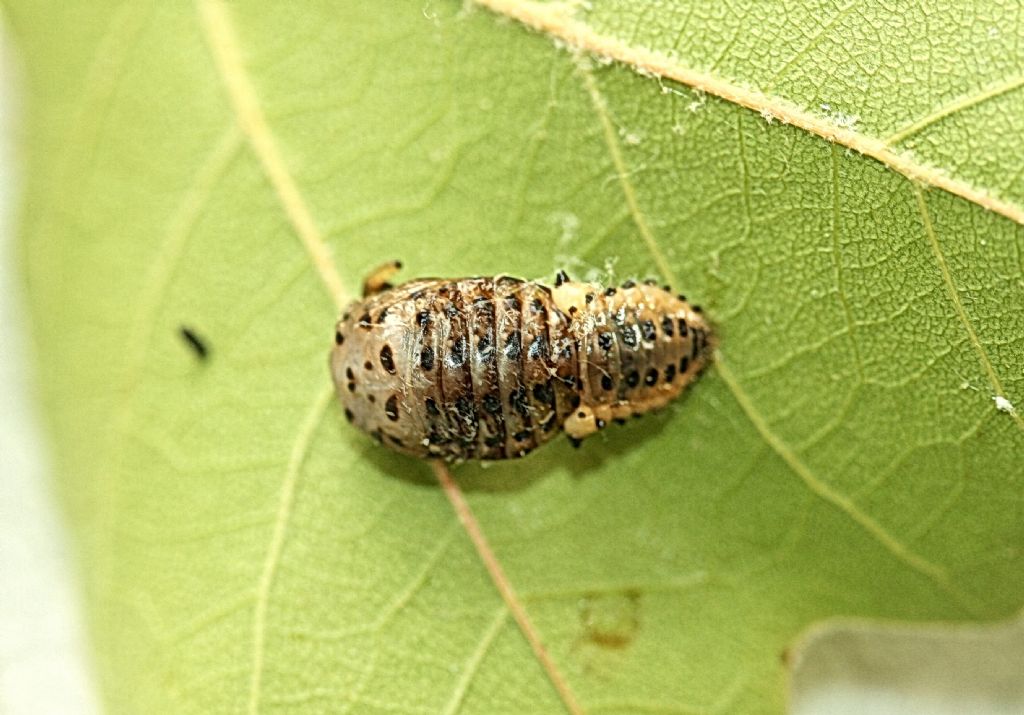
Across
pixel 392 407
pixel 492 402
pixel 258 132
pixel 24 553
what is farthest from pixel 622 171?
pixel 24 553

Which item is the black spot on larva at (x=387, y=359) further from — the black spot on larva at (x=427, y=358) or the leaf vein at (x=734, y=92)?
the leaf vein at (x=734, y=92)

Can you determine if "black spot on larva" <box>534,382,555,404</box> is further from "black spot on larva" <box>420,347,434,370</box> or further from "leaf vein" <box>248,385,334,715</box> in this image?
"leaf vein" <box>248,385,334,715</box>

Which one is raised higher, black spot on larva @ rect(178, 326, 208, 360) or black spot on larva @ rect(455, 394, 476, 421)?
black spot on larva @ rect(178, 326, 208, 360)

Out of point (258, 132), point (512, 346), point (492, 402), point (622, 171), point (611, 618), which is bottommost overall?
point (611, 618)

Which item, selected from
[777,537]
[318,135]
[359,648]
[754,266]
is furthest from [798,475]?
[318,135]

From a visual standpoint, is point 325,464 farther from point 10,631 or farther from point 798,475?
point 10,631

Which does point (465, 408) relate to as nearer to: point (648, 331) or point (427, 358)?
point (427, 358)

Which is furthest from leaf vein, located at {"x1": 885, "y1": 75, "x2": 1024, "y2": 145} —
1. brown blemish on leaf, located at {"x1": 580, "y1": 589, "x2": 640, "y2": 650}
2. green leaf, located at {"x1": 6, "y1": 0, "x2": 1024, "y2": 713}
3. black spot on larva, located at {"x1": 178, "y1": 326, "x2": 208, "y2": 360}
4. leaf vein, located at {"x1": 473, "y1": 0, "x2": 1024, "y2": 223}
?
black spot on larva, located at {"x1": 178, "y1": 326, "x2": 208, "y2": 360}
